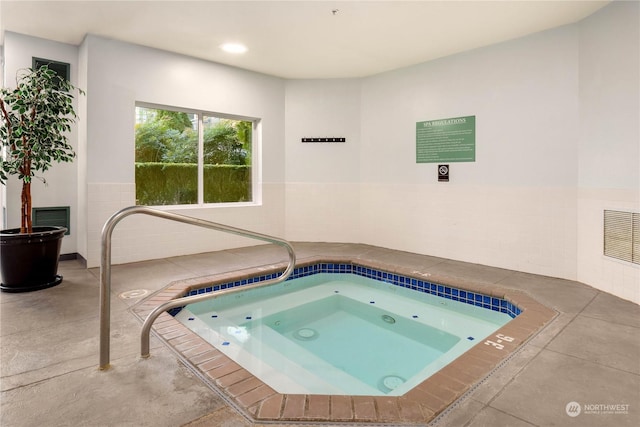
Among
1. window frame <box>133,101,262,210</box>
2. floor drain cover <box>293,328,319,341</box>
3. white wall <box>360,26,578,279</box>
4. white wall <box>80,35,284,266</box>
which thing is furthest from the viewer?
window frame <box>133,101,262,210</box>

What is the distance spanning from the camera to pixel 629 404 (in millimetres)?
1669

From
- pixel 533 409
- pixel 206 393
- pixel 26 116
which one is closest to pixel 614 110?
pixel 533 409

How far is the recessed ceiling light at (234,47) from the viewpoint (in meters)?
4.48

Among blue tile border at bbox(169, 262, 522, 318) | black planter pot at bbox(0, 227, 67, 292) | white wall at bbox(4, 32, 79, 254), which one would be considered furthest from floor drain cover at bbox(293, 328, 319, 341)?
white wall at bbox(4, 32, 79, 254)

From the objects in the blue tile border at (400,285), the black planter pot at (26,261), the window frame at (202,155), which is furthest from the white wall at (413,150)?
the blue tile border at (400,285)

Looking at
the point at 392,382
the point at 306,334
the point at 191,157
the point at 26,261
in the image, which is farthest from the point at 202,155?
the point at 392,382

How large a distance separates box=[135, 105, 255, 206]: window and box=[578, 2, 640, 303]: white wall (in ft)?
15.1

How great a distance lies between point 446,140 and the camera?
15.9 ft

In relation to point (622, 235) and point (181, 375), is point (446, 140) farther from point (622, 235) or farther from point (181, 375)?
point (181, 375)

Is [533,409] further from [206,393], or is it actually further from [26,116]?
[26,116]

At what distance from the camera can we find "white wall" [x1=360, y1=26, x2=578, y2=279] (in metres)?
3.86

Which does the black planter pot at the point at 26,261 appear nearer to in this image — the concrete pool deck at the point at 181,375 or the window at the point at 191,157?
the concrete pool deck at the point at 181,375

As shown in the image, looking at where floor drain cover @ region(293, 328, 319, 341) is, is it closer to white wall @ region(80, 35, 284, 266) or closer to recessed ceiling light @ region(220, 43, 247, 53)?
white wall @ region(80, 35, 284, 266)

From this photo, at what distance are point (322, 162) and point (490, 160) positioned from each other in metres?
2.67
